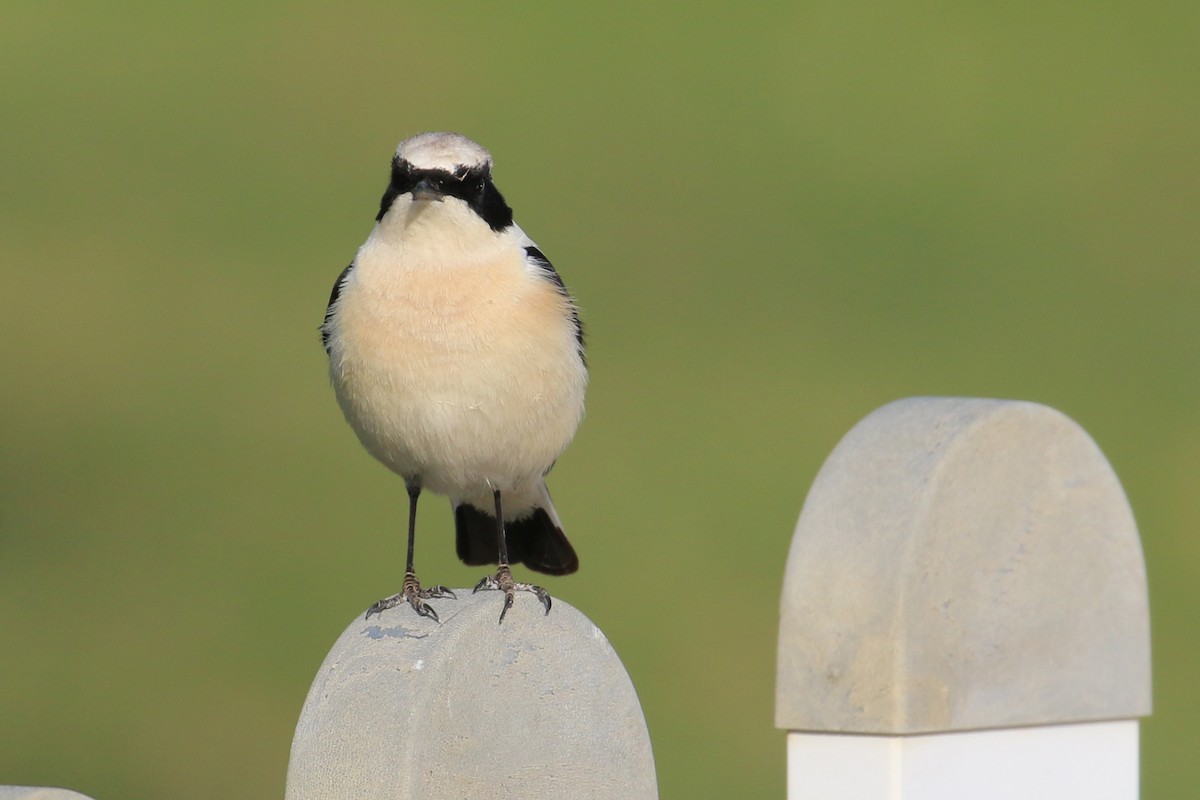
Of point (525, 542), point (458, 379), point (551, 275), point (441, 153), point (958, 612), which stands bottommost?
point (958, 612)

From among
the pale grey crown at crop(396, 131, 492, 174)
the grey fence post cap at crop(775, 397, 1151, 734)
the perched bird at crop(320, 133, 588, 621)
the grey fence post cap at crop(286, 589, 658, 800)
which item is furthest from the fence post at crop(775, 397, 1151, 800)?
the pale grey crown at crop(396, 131, 492, 174)

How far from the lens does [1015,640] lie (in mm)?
3764

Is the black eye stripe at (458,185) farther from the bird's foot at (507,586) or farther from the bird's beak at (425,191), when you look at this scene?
the bird's foot at (507,586)

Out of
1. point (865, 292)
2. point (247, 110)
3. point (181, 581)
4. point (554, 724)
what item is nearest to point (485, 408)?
point (554, 724)

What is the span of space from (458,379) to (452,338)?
0.10m

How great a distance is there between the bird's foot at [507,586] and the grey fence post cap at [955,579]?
1.80 feet

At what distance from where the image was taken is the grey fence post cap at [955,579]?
360 centimetres

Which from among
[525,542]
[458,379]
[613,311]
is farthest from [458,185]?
[613,311]

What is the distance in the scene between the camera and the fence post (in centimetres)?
360

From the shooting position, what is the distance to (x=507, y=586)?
14.3 ft

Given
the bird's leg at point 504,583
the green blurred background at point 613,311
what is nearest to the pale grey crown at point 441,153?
the bird's leg at point 504,583

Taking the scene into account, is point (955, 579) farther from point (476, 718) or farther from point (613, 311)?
point (613, 311)

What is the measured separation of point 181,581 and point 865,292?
5170 millimetres

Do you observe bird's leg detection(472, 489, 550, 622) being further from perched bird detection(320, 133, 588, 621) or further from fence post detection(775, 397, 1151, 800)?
fence post detection(775, 397, 1151, 800)
